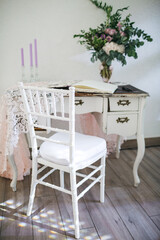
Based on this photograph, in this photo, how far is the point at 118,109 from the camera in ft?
5.74

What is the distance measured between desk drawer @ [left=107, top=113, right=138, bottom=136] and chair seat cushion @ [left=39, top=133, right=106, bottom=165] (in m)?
0.22

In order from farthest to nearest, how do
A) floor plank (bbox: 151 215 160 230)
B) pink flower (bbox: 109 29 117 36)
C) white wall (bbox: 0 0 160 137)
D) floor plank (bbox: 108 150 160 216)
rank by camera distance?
white wall (bbox: 0 0 160 137) → pink flower (bbox: 109 29 117 36) → floor plank (bbox: 108 150 160 216) → floor plank (bbox: 151 215 160 230)

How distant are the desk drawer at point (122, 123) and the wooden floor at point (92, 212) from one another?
0.48 metres

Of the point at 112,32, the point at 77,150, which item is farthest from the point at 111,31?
the point at 77,150

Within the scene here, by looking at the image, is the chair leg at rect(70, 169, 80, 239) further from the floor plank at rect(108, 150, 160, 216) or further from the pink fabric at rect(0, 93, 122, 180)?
the pink fabric at rect(0, 93, 122, 180)

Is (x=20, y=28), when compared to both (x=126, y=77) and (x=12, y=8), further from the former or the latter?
(x=126, y=77)

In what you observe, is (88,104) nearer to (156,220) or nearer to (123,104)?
(123,104)

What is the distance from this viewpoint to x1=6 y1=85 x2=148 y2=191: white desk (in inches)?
67.3

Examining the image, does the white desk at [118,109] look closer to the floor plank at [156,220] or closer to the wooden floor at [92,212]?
the wooden floor at [92,212]

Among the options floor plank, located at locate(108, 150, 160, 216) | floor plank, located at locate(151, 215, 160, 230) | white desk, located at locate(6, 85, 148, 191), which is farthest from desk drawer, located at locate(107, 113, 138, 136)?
floor plank, located at locate(151, 215, 160, 230)

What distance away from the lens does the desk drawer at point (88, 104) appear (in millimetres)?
1714

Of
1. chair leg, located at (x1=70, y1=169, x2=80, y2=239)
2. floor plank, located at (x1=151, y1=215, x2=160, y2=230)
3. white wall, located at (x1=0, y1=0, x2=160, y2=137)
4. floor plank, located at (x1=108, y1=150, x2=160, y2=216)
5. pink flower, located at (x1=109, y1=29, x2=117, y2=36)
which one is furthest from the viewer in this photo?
white wall, located at (x1=0, y1=0, x2=160, y2=137)

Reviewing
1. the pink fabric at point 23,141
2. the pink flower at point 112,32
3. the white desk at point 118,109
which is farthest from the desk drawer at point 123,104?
the pink flower at point 112,32

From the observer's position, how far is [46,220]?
5.11 ft
